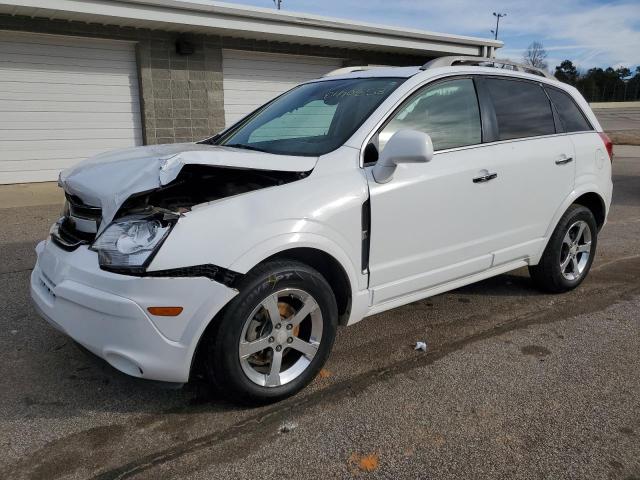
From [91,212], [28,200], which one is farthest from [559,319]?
[28,200]

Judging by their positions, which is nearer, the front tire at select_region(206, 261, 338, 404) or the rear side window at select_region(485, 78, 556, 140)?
the front tire at select_region(206, 261, 338, 404)

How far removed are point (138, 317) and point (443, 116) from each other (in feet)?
7.64

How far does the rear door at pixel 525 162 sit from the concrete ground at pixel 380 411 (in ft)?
2.08

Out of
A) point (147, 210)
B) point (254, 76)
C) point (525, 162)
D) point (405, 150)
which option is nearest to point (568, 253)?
point (525, 162)

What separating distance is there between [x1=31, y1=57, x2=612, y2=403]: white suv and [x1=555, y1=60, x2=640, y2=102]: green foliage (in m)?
80.1

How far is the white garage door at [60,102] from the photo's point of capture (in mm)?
9680

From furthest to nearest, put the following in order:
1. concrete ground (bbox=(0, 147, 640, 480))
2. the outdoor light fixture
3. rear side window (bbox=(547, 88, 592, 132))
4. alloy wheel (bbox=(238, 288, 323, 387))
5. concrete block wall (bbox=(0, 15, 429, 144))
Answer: the outdoor light fixture → concrete block wall (bbox=(0, 15, 429, 144)) → rear side window (bbox=(547, 88, 592, 132)) → alloy wheel (bbox=(238, 288, 323, 387)) → concrete ground (bbox=(0, 147, 640, 480))

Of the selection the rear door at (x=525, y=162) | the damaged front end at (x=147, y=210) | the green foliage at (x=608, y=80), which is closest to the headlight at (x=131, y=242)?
the damaged front end at (x=147, y=210)

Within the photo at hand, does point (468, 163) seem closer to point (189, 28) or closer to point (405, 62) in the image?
point (189, 28)

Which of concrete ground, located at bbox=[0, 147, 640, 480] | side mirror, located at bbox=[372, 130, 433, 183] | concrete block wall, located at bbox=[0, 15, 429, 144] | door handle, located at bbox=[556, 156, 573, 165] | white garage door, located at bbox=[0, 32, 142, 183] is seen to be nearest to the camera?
concrete ground, located at bbox=[0, 147, 640, 480]

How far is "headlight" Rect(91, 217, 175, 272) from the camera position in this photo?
8.17 feet

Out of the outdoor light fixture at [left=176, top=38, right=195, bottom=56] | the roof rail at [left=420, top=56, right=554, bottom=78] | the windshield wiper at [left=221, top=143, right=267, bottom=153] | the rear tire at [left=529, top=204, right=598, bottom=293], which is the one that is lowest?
the rear tire at [left=529, top=204, right=598, bottom=293]

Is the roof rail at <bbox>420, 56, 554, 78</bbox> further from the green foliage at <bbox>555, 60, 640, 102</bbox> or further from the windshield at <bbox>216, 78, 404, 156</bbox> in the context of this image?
the green foliage at <bbox>555, 60, 640, 102</bbox>

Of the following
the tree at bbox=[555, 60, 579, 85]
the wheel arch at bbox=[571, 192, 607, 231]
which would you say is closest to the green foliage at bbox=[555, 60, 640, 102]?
the tree at bbox=[555, 60, 579, 85]
